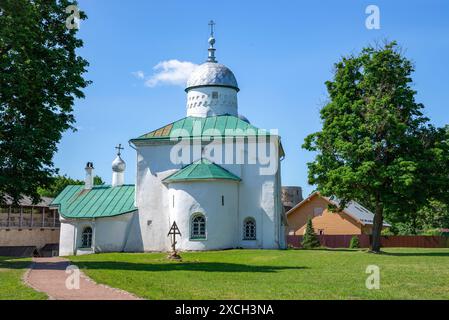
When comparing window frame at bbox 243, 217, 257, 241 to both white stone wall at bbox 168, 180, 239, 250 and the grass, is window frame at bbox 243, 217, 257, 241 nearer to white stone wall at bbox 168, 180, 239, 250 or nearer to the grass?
white stone wall at bbox 168, 180, 239, 250

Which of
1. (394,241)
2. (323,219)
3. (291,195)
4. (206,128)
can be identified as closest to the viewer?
(206,128)

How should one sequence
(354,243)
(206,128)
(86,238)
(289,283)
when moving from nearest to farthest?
(289,283), (206,128), (86,238), (354,243)

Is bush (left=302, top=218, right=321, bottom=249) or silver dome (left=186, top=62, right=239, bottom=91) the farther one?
bush (left=302, top=218, right=321, bottom=249)

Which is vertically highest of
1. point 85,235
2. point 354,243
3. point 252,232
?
point 252,232

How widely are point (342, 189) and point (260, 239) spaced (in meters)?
6.52

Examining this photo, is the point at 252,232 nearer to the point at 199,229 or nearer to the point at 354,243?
the point at 199,229

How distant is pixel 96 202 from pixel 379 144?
20.1 m

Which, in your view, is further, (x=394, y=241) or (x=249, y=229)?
(x=394, y=241)

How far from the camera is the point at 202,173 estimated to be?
3250cm

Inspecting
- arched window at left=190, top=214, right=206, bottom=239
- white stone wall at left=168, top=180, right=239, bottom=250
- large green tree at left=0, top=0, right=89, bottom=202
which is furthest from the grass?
arched window at left=190, top=214, right=206, bottom=239

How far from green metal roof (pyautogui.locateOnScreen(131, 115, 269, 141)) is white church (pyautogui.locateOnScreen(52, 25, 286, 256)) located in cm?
7

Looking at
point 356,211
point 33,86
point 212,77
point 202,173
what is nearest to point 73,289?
point 33,86

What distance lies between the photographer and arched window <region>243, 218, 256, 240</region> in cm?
3403
